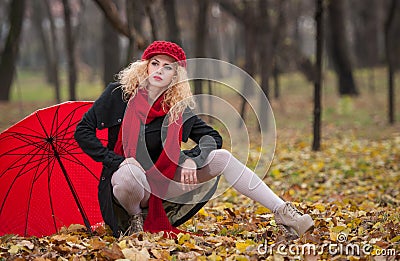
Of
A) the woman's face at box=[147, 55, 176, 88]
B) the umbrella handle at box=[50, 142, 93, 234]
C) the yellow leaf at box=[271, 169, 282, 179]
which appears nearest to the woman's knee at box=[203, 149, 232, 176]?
the woman's face at box=[147, 55, 176, 88]

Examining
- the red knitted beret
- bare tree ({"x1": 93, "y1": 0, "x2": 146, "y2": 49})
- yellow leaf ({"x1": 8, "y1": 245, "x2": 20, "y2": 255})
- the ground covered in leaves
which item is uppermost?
bare tree ({"x1": 93, "y1": 0, "x2": 146, "y2": 49})

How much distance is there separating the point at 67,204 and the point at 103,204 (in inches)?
28.9

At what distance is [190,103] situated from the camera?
4.13 metres

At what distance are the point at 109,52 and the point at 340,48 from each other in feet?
24.7

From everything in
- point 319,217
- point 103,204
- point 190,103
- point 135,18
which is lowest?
point 319,217

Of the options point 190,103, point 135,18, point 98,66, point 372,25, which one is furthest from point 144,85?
point 98,66

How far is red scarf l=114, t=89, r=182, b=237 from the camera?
3848 millimetres

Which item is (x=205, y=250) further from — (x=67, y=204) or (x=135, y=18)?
(x=135, y=18)

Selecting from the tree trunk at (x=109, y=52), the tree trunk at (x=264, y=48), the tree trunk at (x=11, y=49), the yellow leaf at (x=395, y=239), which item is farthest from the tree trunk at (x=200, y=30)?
the yellow leaf at (x=395, y=239)

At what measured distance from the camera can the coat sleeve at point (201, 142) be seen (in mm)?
3918

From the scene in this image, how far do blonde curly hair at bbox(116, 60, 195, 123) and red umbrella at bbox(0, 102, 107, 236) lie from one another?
Answer: 0.54 m

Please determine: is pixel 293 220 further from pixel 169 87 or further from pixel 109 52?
pixel 109 52

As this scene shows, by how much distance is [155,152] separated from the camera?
3979 millimetres

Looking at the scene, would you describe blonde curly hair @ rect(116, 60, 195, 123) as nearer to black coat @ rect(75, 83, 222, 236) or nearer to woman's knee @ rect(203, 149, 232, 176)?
black coat @ rect(75, 83, 222, 236)
